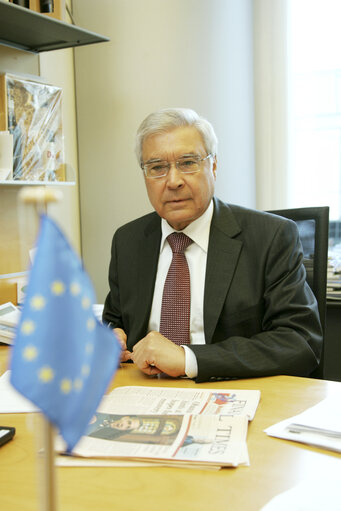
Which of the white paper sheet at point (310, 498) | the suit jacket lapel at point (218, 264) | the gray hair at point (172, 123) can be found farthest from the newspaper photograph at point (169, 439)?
the gray hair at point (172, 123)

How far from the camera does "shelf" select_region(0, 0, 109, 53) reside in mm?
2045

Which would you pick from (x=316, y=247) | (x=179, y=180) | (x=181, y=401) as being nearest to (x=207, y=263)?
(x=179, y=180)

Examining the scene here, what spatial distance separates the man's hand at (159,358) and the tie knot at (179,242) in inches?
17.4

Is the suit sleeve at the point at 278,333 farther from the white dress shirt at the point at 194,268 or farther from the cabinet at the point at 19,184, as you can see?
the cabinet at the point at 19,184

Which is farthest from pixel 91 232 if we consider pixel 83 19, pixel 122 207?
pixel 83 19

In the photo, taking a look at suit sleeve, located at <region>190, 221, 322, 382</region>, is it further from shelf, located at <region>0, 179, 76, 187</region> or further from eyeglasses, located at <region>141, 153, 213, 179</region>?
shelf, located at <region>0, 179, 76, 187</region>

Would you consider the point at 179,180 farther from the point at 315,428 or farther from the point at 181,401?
the point at 315,428

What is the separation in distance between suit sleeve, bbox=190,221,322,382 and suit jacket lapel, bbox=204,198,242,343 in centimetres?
5

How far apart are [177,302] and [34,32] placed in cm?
132

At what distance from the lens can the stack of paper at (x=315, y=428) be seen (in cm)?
97

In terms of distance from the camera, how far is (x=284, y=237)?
5.64ft

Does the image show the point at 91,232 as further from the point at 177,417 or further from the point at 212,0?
the point at 177,417

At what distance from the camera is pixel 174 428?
3.29 ft

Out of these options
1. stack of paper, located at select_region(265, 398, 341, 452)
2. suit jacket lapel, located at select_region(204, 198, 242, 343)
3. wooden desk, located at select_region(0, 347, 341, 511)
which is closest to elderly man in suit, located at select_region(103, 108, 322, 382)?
suit jacket lapel, located at select_region(204, 198, 242, 343)
